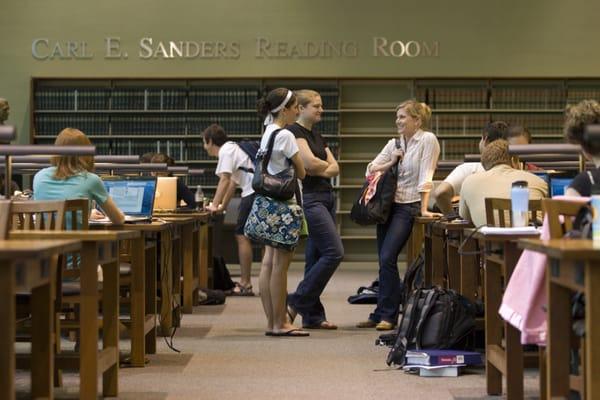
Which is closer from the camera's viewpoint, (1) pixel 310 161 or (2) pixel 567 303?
(2) pixel 567 303

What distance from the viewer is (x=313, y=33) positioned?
12.6m

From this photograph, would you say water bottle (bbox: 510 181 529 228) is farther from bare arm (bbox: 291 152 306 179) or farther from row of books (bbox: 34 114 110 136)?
row of books (bbox: 34 114 110 136)

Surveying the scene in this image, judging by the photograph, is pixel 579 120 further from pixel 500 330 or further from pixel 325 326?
pixel 325 326

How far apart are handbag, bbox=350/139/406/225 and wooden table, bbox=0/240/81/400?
129 inches

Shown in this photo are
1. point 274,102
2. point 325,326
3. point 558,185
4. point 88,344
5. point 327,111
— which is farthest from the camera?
point 327,111

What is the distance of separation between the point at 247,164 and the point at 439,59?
442 cm

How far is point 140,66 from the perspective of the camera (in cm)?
1248

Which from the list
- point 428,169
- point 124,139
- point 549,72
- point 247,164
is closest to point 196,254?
point 247,164

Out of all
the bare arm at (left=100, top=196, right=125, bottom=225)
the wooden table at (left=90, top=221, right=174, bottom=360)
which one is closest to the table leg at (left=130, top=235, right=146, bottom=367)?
the wooden table at (left=90, top=221, right=174, bottom=360)

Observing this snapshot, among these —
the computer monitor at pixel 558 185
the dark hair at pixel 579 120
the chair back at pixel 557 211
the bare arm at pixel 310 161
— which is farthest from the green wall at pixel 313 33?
Answer: the chair back at pixel 557 211

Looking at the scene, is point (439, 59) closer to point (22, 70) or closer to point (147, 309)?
point (22, 70)

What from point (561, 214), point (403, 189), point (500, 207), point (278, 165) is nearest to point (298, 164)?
point (278, 165)

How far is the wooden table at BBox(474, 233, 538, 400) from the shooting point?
12.7 ft

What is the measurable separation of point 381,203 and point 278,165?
72 centimetres
